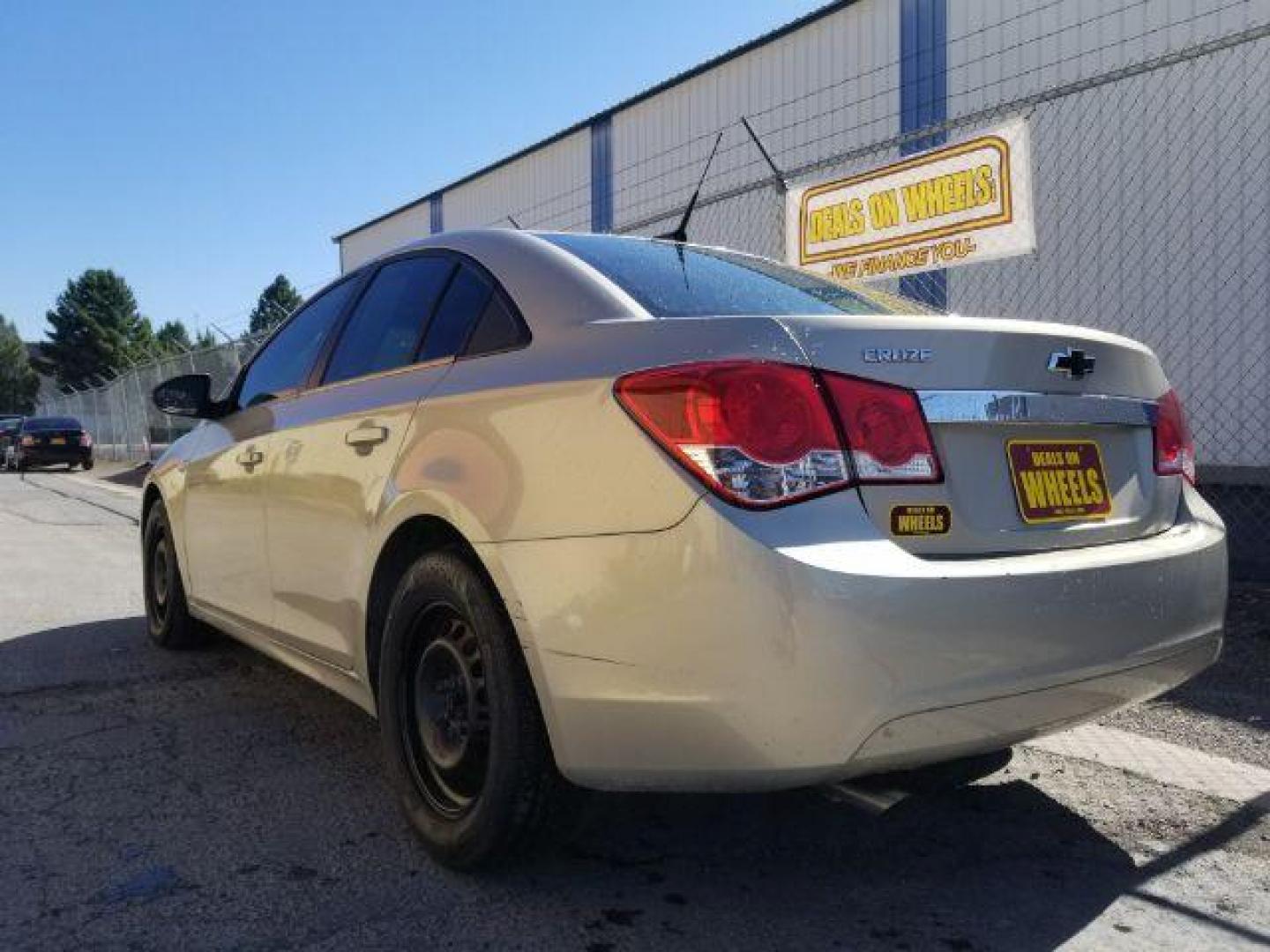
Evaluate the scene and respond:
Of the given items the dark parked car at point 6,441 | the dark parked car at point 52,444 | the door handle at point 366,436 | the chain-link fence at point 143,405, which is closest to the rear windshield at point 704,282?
the door handle at point 366,436

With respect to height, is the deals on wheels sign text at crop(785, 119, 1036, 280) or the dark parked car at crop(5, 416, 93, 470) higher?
the deals on wheels sign text at crop(785, 119, 1036, 280)

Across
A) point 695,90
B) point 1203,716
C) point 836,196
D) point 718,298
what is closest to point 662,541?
point 718,298

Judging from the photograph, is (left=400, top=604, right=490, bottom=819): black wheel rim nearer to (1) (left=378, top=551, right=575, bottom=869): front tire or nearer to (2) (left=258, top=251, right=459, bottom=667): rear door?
(1) (left=378, top=551, right=575, bottom=869): front tire

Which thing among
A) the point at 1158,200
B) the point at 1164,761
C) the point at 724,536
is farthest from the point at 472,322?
the point at 1158,200

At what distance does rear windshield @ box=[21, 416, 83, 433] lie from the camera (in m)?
25.9

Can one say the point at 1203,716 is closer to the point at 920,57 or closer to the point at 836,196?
the point at 836,196

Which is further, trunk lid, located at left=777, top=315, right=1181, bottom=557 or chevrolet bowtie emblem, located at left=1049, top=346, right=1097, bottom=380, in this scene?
chevrolet bowtie emblem, located at left=1049, top=346, right=1097, bottom=380

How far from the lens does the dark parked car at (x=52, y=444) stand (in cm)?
2559

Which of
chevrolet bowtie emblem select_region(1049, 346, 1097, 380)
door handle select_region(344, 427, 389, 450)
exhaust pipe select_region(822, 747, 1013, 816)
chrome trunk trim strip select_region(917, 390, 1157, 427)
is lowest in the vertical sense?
exhaust pipe select_region(822, 747, 1013, 816)

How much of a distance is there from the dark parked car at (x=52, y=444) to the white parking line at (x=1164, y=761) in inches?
1057

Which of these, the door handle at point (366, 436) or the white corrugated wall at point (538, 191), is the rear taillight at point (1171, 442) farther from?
the white corrugated wall at point (538, 191)

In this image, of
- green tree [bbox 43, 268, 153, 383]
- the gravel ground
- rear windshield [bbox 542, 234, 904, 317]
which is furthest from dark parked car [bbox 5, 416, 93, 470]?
green tree [bbox 43, 268, 153, 383]

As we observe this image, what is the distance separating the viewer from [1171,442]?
109 inches

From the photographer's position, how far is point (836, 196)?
7.21 m
